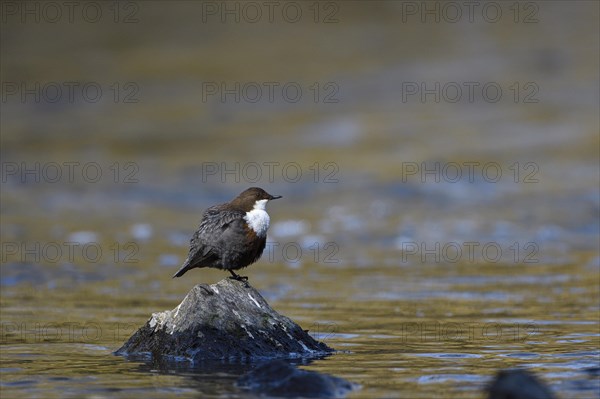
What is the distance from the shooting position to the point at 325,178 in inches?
1040

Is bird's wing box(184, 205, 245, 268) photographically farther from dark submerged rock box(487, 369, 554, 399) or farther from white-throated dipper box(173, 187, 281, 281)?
dark submerged rock box(487, 369, 554, 399)

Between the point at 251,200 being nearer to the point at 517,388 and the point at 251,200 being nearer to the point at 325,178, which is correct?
the point at 517,388

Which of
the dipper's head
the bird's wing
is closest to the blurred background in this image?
the bird's wing

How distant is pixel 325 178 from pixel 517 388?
19748mm

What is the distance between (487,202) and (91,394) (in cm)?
1645

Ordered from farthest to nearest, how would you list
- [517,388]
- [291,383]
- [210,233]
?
[210,233] < [291,383] < [517,388]

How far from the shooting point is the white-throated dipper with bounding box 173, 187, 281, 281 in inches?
389

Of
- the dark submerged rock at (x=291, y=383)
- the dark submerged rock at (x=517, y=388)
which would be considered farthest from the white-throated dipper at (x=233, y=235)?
the dark submerged rock at (x=517, y=388)

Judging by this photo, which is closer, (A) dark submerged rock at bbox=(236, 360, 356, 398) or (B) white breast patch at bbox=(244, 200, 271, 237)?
(A) dark submerged rock at bbox=(236, 360, 356, 398)

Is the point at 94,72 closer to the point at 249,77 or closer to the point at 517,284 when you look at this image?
the point at 249,77

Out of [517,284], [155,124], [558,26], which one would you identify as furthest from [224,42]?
[517,284]

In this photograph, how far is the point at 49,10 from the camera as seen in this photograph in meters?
38.8

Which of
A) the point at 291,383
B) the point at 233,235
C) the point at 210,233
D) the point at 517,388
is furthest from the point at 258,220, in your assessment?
the point at 517,388

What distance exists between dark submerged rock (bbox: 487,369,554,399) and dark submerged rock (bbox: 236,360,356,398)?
1484 millimetres
